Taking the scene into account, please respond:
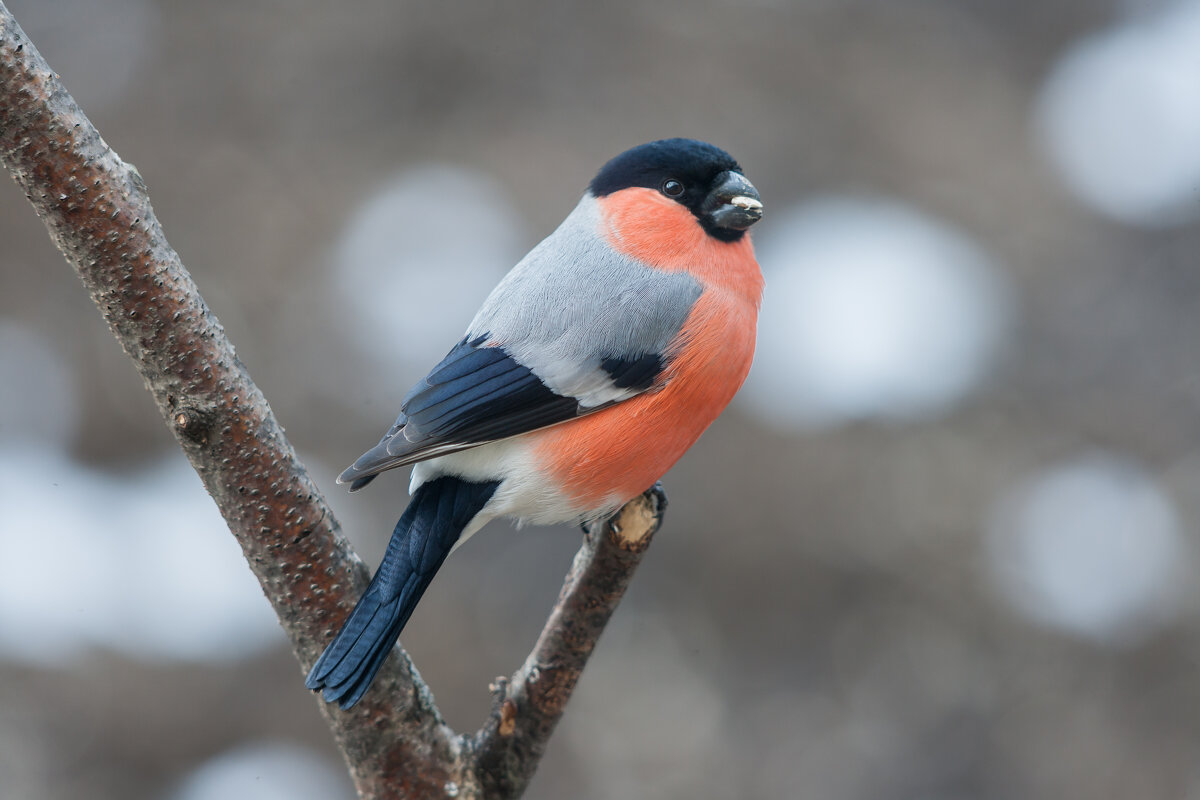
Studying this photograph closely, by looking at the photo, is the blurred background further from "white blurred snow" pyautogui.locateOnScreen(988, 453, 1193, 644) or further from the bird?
the bird

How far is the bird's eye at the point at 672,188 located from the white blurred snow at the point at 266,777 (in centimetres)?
367

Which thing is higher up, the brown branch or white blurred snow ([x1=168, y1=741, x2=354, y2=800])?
the brown branch

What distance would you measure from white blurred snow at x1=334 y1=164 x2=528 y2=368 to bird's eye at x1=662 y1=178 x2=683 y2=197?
309 centimetres

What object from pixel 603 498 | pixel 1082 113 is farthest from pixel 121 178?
pixel 1082 113

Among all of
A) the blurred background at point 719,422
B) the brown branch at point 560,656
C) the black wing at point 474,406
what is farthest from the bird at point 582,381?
the blurred background at point 719,422

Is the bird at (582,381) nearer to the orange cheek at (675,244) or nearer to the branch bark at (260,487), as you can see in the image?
the orange cheek at (675,244)

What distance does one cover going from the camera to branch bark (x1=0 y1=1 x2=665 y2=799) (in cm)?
192

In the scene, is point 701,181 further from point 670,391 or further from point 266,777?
point 266,777

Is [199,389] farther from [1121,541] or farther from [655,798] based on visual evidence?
[1121,541]

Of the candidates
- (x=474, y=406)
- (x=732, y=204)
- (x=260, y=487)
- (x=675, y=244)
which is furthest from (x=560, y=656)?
(x=732, y=204)

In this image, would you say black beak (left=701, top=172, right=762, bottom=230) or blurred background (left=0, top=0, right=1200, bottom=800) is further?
blurred background (left=0, top=0, right=1200, bottom=800)

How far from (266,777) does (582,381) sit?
3.47 meters

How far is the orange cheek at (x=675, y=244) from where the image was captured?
113 inches

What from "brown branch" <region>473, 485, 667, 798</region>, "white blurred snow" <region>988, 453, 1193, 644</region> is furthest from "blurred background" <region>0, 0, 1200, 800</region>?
→ "brown branch" <region>473, 485, 667, 798</region>
